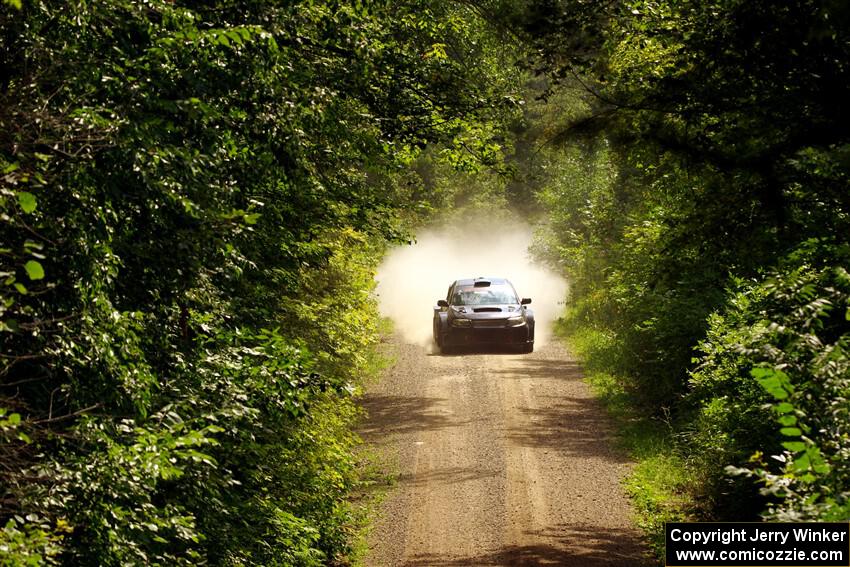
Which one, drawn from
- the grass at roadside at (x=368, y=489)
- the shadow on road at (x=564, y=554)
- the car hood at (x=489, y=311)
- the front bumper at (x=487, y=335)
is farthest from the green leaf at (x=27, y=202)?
the front bumper at (x=487, y=335)

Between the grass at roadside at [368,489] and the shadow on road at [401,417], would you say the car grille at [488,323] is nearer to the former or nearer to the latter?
the shadow on road at [401,417]

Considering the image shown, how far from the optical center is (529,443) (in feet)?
59.4

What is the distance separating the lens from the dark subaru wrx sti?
26.5 m

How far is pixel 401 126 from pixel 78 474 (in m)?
8.07

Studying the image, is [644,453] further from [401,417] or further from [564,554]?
[401,417]

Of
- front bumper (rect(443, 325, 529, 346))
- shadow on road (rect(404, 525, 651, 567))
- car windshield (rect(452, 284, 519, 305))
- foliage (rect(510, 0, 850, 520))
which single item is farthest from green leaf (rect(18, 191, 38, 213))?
front bumper (rect(443, 325, 529, 346))

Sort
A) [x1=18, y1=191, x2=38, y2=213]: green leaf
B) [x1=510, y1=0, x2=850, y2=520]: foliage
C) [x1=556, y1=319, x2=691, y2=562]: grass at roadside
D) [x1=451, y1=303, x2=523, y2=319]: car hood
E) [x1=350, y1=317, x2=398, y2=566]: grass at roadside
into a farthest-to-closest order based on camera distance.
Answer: [x1=451, y1=303, x2=523, y2=319]: car hood < [x1=556, y1=319, x2=691, y2=562]: grass at roadside < [x1=350, y1=317, x2=398, y2=566]: grass at roadside < [x1=510, y1=0, x2=850, y2=520]: foliage < [x1=18, y1=191, x2=38, y2=213]: green leaf

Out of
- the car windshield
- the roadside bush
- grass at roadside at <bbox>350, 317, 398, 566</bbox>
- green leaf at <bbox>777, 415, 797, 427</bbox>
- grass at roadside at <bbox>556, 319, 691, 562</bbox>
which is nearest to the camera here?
green leaf at <bbox>777, 415, 797, 427</bbox>

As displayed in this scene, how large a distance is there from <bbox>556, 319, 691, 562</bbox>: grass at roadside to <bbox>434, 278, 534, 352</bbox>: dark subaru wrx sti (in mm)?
1969

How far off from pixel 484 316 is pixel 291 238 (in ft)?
54.0

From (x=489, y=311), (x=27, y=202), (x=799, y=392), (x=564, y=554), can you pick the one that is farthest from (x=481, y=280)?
(x=27, y=202)

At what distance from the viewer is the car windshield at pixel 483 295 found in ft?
87.5

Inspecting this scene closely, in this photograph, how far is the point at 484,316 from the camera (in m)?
26.5

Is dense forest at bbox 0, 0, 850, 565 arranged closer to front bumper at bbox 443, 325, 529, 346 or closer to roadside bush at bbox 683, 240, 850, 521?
roadside bush at bbox 683, 240, 850, 521
